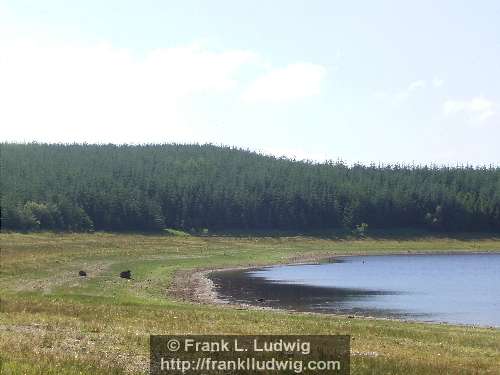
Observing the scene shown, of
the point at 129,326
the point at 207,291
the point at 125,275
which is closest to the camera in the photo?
the point at 129,326

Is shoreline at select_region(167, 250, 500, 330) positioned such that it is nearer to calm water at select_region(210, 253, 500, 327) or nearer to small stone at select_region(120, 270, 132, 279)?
calm water at select_region(210, 253, 500, 327)

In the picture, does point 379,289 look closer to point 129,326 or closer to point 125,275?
point 125,275

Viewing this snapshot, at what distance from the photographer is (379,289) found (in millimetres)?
78500

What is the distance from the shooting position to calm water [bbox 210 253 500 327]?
5822 centimetres

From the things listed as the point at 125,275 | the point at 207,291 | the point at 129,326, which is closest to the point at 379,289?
the point at 207,291

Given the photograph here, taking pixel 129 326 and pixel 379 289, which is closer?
pixel 129 326

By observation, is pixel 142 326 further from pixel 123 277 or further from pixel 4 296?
pixel 123 277

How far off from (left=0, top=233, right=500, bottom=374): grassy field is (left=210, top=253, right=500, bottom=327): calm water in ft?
25.0

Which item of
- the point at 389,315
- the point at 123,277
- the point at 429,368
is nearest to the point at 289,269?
the point at 123,277

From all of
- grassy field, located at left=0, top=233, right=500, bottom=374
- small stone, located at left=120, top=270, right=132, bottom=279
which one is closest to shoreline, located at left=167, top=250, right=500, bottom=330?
grassy field, located at left=0, top=233, right=500, bottom=374

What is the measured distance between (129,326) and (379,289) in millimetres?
48072

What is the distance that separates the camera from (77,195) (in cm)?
17550

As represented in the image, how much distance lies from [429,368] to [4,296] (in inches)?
1420

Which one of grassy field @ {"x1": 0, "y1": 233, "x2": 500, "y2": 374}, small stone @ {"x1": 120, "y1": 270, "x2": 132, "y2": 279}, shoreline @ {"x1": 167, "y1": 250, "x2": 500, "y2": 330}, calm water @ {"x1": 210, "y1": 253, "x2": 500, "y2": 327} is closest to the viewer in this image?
grassy field @ {"x1": 0, "y1": 233, "x2": 500, "y2": 374}
